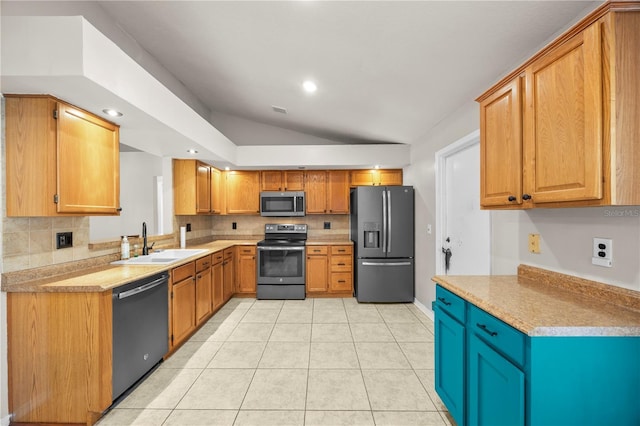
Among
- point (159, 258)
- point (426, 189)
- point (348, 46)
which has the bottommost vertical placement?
point (159, 258)

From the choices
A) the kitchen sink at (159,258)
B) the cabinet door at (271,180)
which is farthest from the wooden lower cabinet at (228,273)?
the cabinet door at (271,180)

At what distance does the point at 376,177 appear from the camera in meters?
4.59

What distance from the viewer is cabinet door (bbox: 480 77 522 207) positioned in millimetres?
1526

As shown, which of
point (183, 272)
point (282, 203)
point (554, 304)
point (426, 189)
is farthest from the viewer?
point (282, 203)

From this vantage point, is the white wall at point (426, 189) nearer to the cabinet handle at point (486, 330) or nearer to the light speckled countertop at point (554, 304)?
the light speckled countertop at point (554, 304)

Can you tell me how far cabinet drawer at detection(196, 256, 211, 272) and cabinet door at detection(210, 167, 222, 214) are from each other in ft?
3.67

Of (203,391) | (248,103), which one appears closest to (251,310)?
(203,391)

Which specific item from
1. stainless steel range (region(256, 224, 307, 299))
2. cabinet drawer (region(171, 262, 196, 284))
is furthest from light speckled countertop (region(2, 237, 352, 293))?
stainless steel range (region(256, 224, 307, 299))

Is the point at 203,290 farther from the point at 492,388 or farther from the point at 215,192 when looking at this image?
the point at 492,388

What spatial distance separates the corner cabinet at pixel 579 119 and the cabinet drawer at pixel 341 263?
2914 millimetres

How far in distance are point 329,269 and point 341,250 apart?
1.17 feet

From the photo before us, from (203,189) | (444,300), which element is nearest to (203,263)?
(203,189)

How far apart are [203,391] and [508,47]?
3.29 meters

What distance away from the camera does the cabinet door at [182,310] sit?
8.51 ft
